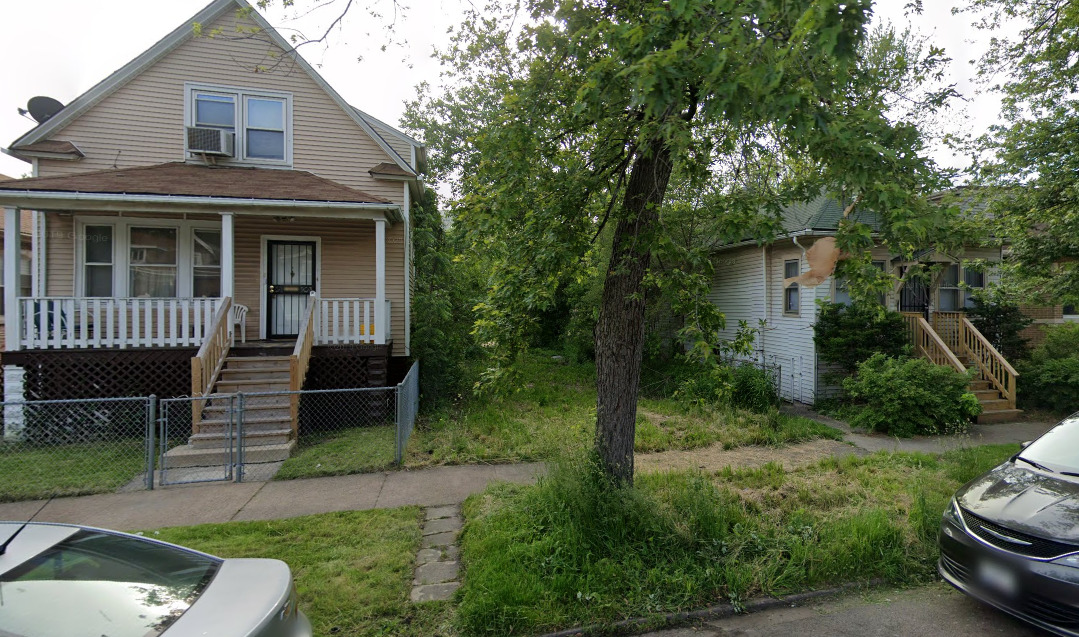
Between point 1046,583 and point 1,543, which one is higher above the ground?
point 1,543

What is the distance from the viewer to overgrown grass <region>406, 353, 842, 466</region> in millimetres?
7895

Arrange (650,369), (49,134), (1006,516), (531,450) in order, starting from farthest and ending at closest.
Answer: (650,369) → (49,134) → (531,450) → (1006,516)

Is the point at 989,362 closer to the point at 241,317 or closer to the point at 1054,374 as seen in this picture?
the point at 1054,374

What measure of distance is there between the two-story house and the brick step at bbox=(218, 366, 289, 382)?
0.09 ft

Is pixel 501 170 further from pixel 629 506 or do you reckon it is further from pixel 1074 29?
pixel 1074 29

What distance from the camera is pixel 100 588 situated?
7.08 ft

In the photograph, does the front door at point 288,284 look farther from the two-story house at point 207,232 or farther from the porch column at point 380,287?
the porch column at point 380,287

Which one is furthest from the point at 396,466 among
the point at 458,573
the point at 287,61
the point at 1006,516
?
the point at 287,61

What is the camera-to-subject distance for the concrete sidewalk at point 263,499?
568 cm

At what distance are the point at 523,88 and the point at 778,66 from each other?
2.90m

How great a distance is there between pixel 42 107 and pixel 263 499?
1090cm

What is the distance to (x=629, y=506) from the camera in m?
4.59

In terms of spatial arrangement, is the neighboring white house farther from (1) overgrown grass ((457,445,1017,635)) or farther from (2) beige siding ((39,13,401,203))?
(2) beige siding ((39,13,401,203))

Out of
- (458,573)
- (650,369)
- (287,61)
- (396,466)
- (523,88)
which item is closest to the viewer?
(458,573)
